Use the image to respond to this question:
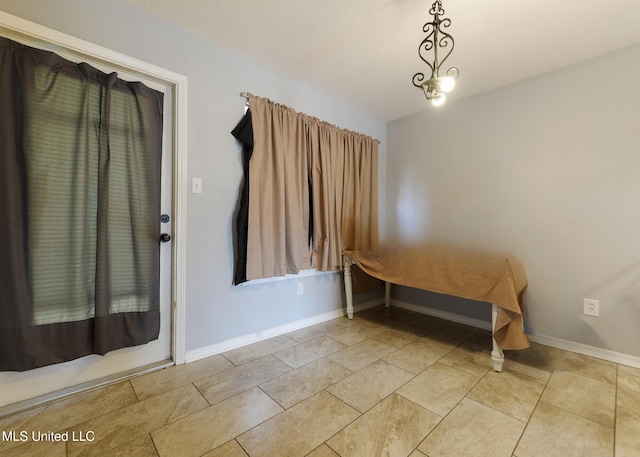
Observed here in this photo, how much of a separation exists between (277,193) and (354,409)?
157 centimetres

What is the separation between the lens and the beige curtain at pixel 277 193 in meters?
2.08

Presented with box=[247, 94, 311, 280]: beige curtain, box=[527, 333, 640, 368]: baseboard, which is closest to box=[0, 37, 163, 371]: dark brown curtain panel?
box=[247, 94, 311, 280]: beige curtain

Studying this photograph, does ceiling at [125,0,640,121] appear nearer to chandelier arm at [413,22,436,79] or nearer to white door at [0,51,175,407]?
chandelier arm at [413,22,436,79]

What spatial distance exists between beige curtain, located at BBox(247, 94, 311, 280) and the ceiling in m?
0.44

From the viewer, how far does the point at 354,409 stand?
1.40 m

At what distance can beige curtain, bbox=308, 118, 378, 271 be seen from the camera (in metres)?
2.55

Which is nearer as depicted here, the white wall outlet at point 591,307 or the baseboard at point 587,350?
the baseboard at point 587,350

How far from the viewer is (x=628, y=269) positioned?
1888 mm

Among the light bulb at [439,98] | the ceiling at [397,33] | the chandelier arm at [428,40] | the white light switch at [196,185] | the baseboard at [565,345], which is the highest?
the ceiling at [397,33]

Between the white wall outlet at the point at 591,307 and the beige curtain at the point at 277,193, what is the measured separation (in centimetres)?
221

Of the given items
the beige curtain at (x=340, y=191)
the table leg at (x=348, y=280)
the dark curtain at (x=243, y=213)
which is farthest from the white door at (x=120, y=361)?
the table leg at (x=348, y=280)

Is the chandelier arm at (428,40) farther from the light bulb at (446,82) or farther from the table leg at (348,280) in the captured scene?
the table leg at (348,280)

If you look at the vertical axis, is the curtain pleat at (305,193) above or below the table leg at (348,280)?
above

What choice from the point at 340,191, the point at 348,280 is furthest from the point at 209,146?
the point at 348,280
